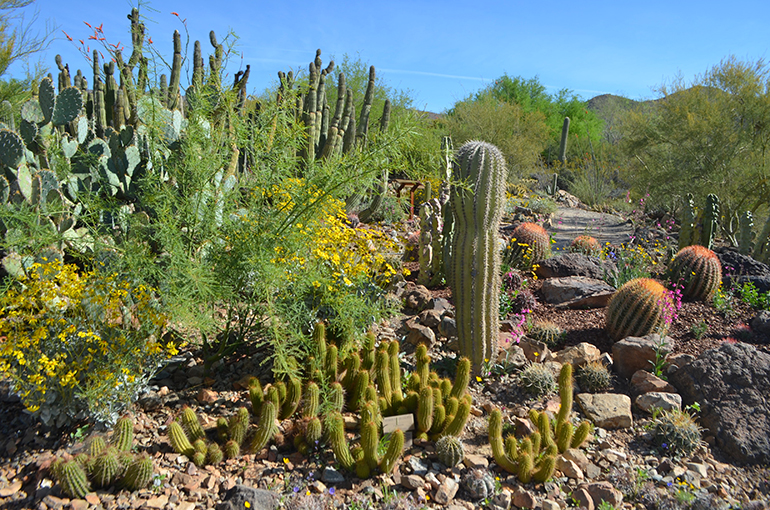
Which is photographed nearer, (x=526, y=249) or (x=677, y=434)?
(x=677, y=434)

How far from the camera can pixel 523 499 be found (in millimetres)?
2789

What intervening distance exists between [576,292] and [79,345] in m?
→ 4.72

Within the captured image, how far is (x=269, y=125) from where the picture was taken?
4027 millimetres

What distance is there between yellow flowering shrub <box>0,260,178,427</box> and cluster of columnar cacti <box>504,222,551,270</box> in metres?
4.58

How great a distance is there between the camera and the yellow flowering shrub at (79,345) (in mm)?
2824

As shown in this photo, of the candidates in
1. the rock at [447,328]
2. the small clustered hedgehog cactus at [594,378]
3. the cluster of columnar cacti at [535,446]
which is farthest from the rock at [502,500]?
the rock at [447,328]

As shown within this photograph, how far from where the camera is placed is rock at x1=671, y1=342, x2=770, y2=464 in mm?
3447

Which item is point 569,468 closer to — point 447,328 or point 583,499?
point 583,499

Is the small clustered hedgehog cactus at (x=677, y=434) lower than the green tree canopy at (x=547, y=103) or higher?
lower

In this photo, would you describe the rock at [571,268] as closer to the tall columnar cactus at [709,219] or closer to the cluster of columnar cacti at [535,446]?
the tall columnar cactus at [709,219]

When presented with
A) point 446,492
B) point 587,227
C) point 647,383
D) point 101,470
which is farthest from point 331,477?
point 587,227

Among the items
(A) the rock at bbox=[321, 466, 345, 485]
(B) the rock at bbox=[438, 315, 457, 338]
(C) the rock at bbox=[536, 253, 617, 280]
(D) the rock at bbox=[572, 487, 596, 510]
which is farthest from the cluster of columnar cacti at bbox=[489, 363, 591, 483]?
(C) the rock at bbox=[536, 253, 617, 280]

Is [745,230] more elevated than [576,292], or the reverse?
[745,230]

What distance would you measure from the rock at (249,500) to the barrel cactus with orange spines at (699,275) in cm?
523
